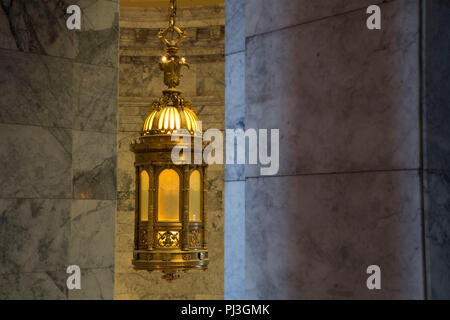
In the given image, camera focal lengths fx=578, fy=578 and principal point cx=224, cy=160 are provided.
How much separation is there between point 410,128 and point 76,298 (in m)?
3.49

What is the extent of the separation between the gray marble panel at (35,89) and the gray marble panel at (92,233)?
2.62ft

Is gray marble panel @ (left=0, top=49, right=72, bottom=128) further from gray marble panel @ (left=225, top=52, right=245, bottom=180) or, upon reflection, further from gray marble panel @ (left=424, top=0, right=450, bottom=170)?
gray marble panel @ (left=424, top=0, right=450, bottom=170)

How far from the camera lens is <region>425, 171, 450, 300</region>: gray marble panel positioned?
3.07 meters

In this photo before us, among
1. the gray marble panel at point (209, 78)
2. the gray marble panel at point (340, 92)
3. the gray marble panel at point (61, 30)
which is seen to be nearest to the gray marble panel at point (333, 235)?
the gray marble panel at point (340, 92)

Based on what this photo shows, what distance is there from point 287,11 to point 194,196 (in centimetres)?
855

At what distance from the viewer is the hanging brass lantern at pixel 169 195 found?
38.7 feet

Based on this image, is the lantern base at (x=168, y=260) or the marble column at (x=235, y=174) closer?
the marble column at (x=235, y=174)

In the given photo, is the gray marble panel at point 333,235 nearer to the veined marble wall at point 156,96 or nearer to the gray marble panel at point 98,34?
the gray marble panel at point 98,34

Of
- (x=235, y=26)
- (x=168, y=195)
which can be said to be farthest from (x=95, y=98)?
(x=168, y=195)

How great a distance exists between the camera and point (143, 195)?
12172mm

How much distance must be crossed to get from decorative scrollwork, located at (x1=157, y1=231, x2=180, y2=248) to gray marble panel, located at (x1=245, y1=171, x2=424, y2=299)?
8078mm

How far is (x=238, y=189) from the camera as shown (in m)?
3.98

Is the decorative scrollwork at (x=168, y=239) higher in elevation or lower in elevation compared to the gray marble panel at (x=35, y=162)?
lower

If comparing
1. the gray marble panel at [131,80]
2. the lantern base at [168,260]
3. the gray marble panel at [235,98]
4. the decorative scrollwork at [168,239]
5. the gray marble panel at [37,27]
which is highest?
the gray marble panel at [131,80]
